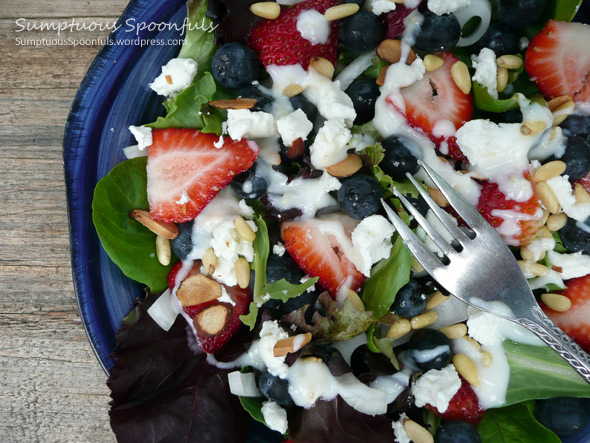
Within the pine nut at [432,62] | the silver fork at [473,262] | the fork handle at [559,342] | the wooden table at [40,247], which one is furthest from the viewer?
the wooden table at [40,247]

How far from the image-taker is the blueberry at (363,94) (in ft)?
5.06

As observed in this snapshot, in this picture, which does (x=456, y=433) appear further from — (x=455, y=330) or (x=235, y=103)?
(x=235, y=103)

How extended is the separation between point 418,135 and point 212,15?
63cm

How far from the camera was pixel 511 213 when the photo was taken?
4.80 feet

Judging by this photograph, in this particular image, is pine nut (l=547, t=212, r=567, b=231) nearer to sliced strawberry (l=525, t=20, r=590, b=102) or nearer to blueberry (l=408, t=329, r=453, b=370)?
sliced strawberry (l=525, t=20, r=590, b=102)

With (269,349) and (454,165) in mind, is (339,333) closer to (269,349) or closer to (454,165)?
(269,349)

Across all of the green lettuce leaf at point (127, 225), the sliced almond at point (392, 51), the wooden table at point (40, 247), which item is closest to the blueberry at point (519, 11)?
the sliced almond at point (392, 51)

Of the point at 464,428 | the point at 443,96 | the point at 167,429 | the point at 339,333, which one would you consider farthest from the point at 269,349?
the point at 443,96

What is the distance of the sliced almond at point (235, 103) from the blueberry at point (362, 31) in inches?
12.3

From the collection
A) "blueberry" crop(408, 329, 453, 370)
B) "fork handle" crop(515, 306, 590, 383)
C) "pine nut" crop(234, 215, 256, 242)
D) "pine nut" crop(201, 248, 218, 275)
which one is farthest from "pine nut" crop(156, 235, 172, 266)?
"fork handle" crop(515, 306, 590, 383)

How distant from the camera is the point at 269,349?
1471mm

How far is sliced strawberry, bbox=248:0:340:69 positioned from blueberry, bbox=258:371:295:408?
84 centimetres

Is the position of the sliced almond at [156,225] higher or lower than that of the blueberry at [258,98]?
lower

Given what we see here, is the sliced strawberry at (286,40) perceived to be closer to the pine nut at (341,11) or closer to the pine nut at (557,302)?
the pine nut at (341,11)
